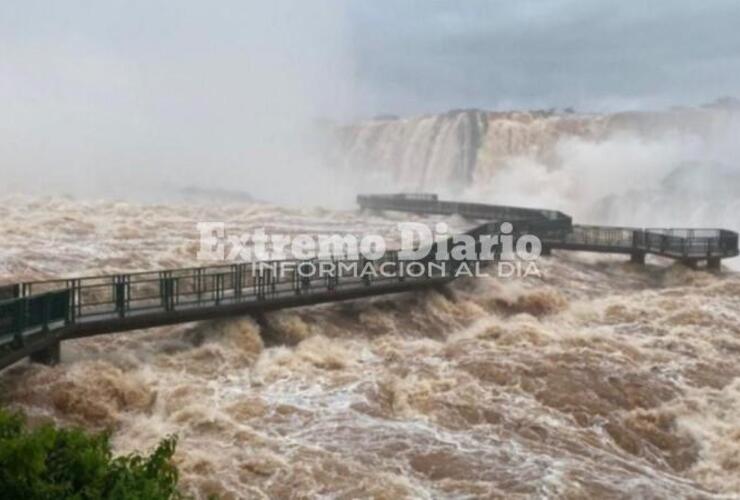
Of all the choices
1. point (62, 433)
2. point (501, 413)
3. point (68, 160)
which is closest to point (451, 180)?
point (68, 160)

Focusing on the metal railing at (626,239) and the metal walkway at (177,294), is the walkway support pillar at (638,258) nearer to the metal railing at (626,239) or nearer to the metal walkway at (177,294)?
the metal railing at (626,239)

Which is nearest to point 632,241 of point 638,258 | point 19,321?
point 638,258

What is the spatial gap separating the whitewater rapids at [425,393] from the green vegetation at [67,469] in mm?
3533

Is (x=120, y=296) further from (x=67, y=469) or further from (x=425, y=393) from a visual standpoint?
(x=67, y=469)

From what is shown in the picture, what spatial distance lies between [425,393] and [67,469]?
871 cm

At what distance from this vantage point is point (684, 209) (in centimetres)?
4675

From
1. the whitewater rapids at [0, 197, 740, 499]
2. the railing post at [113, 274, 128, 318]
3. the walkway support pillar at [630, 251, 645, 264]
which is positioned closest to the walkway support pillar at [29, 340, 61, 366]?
the whitewater rapids at [0, 197, 740, 499]

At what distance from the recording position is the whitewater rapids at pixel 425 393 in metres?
11.3

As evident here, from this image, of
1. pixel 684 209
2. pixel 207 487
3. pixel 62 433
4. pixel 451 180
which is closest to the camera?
pixel 62 433

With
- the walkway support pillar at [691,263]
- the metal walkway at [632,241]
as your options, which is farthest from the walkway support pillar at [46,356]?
the walkway support pillar at [691,263]

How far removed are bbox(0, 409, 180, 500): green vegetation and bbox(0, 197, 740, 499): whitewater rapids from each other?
353cm

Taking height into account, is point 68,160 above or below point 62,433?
above

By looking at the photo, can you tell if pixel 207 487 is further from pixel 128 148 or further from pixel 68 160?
pixel 128 148

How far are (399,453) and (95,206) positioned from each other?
2836 centimetres
